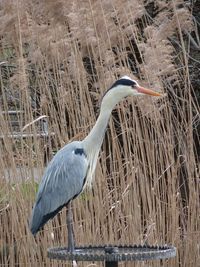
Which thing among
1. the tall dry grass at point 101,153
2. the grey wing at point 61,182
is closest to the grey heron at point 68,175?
the grey wing at point 61,182

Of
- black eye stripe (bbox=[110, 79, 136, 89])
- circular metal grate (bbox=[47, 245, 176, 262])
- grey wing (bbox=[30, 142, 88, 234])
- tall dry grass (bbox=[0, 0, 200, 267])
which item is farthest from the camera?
tall dry grass (bbox=[0, 0, 200, 267])

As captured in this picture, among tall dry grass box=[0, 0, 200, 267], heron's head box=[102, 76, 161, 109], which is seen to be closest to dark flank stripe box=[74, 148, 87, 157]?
heron's head box=[102, 76, 161, 109]

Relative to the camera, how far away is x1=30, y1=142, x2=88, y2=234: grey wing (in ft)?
9.77

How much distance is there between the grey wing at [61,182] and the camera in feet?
9.77

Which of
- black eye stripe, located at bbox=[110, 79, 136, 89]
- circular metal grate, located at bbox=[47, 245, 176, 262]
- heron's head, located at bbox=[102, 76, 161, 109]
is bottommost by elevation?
circular metal grate, located at bbox=[47, 245, 176, 262]

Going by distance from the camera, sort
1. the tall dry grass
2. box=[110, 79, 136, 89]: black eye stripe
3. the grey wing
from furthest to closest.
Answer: the tall dry grass
the grey wing
box=[110, 79, 136, 89]: black eye stripe

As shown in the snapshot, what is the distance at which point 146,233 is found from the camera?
3.79 m

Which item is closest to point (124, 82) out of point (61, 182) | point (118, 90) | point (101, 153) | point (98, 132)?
point (118, 90)

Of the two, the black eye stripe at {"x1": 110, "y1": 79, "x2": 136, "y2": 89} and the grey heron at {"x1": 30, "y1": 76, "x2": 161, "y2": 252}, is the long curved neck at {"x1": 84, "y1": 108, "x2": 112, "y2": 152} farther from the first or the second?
the black eye stripe at {"x1": 110, "y1": 79, "x2": 136, "y2": 89}

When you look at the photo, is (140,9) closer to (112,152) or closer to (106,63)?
(106,63)

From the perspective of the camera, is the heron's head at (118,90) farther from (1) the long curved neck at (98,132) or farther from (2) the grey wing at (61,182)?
(2) the grey wing at (61,182)

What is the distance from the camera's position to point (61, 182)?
3037mm

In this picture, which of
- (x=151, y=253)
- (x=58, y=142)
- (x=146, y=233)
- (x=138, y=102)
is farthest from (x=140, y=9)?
(x=151, y=253)

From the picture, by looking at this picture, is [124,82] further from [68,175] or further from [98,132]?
[68,175]
